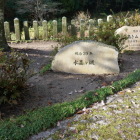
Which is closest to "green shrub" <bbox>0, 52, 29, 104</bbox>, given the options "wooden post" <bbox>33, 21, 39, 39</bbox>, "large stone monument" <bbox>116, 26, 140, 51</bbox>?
"large stone monument" <bbox>116, 26, 140, 51</bbox>

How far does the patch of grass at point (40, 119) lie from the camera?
2936mm

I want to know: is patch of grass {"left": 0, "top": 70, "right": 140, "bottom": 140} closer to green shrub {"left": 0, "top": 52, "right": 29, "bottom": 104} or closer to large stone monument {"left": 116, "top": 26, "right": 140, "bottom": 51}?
green shrub {"left": 0, "top": 52, "right": 29, "bottom": 104}

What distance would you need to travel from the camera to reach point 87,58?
5184 mm

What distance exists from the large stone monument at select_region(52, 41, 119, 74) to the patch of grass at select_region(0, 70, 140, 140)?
50.9 inches

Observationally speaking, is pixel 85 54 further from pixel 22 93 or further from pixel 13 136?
pixel 13 136

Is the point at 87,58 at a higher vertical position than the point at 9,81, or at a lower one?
higher

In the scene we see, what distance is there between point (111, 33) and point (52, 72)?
2.00m

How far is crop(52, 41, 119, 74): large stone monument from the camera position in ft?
16.6

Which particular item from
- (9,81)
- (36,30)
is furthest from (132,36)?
(9,81)

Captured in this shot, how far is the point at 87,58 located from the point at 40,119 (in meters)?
2.37

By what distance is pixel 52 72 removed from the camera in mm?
5414

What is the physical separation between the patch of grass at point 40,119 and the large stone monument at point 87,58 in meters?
1.29

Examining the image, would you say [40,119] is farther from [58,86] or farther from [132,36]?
[132,36]

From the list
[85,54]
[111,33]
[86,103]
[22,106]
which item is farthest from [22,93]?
[111,33]
